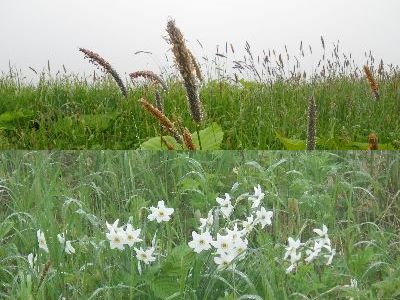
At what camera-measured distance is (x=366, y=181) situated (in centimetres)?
239

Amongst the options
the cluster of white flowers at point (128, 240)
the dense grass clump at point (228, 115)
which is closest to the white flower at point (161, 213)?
the cluster of white flowers at point (128, 240)

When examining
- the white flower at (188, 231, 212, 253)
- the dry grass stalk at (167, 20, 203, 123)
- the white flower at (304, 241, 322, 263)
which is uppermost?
the dry grass stalk at (167, 20, 203, 123)

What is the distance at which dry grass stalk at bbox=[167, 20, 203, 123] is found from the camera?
1.64 meters

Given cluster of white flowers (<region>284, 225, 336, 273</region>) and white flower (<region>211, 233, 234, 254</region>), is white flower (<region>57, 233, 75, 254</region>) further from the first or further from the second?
cluster of white flowers (<region>284, 225, 336, 273</region>)

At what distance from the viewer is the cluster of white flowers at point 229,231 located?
77.5 inches

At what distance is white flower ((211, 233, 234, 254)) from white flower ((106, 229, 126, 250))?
0.24 metres

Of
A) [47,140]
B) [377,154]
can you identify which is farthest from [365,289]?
[47,140]

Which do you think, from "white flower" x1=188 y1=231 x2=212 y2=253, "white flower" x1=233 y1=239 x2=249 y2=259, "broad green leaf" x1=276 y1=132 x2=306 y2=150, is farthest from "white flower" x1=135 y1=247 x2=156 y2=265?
"broad green leaf" x1=276 y1=132 x2=306 y2=150

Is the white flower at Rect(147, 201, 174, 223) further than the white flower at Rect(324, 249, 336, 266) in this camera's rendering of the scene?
Yes

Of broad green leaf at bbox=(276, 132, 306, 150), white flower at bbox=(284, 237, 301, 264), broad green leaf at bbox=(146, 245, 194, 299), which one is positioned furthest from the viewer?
broad green leaf at bbox=(276, 132, 306, 150)

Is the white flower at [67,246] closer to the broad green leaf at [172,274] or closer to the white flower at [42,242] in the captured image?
the white flower at [42,242]

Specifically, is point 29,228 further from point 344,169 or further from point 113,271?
point 344,169

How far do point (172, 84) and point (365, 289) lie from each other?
82.7 inches

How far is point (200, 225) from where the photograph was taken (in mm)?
2188
